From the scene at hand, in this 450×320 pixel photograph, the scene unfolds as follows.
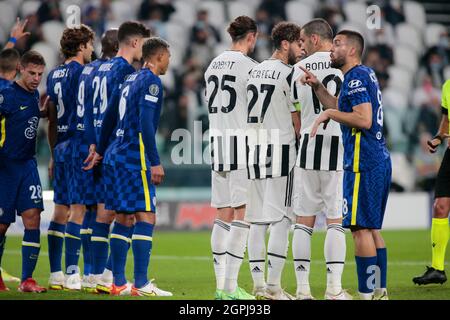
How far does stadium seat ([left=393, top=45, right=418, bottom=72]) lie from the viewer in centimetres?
2239

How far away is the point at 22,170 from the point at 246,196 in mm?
2264

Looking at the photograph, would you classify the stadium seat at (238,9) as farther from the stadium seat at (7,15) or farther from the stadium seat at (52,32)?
the stadium seat at (7,15)

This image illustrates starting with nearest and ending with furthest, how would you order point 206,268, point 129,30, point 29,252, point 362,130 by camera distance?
point 362,130, point 129,30, point 29,252, point 206,268

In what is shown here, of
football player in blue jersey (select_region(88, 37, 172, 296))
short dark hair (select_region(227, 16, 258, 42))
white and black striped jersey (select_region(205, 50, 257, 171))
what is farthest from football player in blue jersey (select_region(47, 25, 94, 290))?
short dark hair (select_region(227, 16, 258, 42))

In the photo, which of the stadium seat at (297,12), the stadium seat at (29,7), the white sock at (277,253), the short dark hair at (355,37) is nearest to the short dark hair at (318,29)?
the short dark hair at (355,37)

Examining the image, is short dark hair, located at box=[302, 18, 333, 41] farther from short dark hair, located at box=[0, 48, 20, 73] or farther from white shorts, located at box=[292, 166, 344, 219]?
short dark hair, located at box=[0, 48, 20, 73]

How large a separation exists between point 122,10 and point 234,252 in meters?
14.1

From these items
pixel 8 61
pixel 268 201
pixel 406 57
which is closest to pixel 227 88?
pixel 268 201

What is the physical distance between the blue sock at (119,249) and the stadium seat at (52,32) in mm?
12068

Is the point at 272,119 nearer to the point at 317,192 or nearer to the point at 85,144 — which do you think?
the point at 317,192

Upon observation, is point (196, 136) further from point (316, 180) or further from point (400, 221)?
point (316, 180)

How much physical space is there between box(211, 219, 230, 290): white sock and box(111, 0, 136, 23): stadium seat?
1294 cm

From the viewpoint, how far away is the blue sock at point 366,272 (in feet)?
25.5

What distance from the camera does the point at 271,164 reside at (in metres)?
8.44
